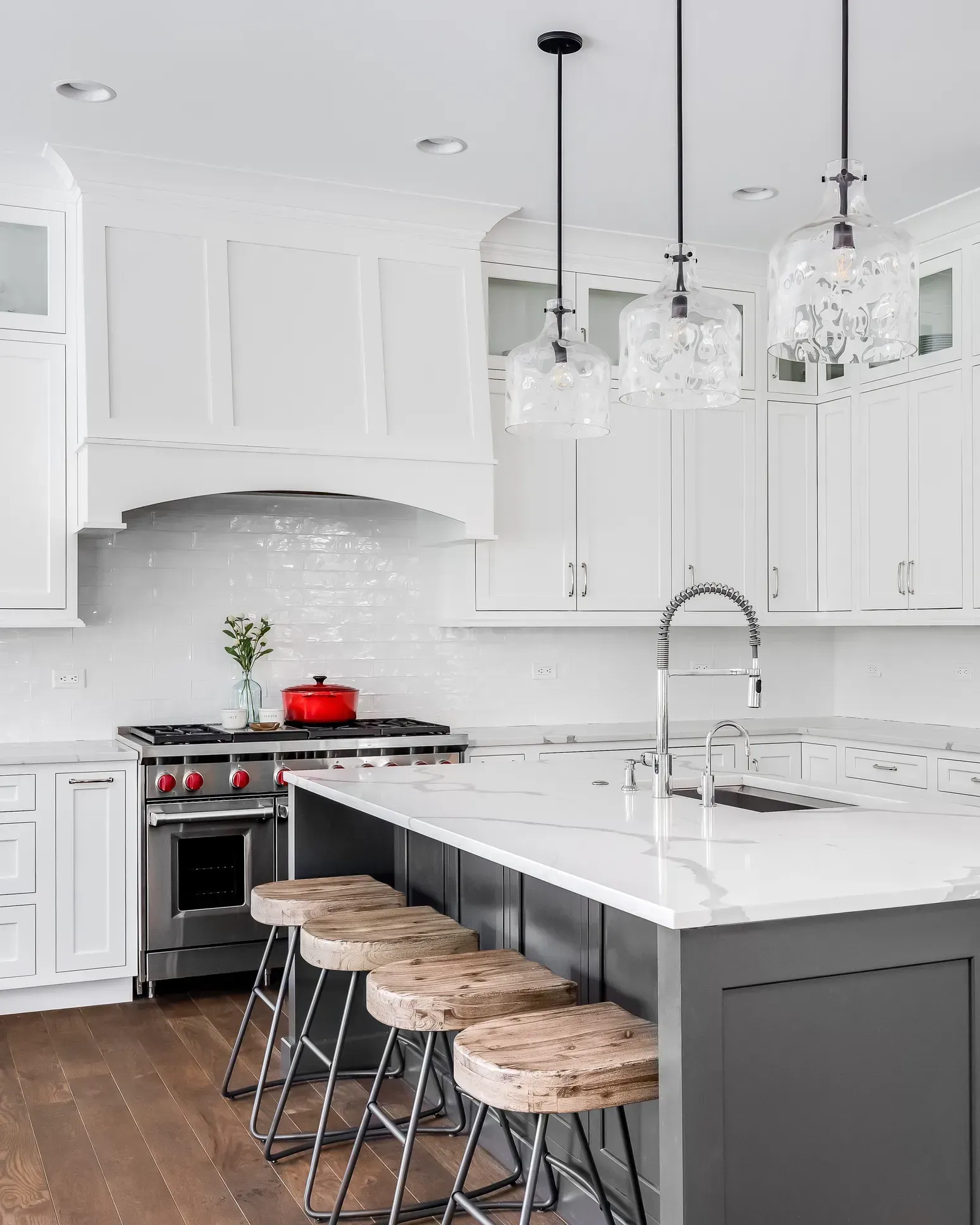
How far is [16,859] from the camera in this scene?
4.13 m

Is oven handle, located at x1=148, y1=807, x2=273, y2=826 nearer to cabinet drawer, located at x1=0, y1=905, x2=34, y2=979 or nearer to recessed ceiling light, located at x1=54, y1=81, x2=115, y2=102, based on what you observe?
cabinet drawer, located at x1=0, y1=905, x2=34, y2=979

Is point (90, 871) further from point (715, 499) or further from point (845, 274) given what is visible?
point (845, 274)

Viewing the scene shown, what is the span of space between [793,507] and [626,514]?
91cm

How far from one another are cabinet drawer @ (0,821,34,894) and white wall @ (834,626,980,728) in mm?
3875

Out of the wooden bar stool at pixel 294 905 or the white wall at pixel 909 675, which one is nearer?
the wooden bar stool at pixel 294 905

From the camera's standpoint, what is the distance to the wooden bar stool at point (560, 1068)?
192 cm

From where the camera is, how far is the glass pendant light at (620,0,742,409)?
2475mm

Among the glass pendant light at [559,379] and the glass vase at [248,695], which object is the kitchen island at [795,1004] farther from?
the glass vase at [248,695]

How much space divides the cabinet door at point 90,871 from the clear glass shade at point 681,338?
2640 mm

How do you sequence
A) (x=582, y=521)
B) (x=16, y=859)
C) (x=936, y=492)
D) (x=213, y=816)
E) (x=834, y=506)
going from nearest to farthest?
(x=16, y=859), (x=213, y=816), (x=936, y=492), (x=582, y=521), (x=834, y=506)

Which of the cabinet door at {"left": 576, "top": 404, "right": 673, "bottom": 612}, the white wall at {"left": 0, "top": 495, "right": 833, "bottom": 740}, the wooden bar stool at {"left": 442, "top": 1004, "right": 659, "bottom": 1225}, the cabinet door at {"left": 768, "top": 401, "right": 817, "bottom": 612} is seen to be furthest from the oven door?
the cabinet door at {"left": 768, "top": 401, "right": 817, "bottom": 612}

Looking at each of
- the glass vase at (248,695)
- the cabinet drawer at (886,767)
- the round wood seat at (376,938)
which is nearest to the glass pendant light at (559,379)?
the round wood seat at (376,938)

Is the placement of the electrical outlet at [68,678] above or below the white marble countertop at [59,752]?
above

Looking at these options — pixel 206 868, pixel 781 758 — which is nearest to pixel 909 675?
pixel 781 758
